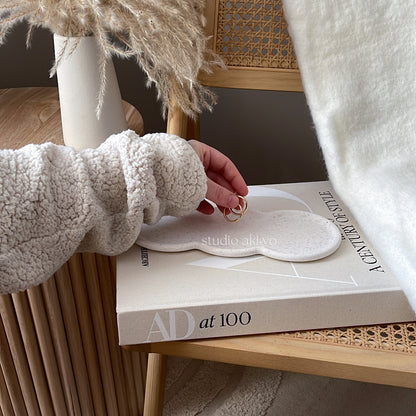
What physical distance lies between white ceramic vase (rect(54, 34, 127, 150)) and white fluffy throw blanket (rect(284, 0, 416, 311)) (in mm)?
238

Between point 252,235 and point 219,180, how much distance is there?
9 centimetres

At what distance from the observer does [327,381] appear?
3.04 feet

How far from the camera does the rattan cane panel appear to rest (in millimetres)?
746

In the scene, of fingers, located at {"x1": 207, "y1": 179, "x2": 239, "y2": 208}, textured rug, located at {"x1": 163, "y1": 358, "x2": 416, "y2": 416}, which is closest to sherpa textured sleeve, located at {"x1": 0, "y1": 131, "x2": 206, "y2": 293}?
fingers, located at {"x1": 207, "y1": 179, "x2": 239, "y2": 208}

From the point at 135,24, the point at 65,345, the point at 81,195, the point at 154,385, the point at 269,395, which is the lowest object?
the point at 269,395

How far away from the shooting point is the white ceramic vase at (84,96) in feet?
2.03

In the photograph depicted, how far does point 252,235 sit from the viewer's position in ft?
1.82

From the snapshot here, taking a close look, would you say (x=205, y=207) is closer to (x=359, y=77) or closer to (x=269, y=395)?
(x=359, y=77)

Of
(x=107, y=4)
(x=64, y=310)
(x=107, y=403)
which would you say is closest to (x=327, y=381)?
(x=107, y=403)

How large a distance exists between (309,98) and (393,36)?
13cm

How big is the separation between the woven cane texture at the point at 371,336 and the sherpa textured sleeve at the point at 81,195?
173 mm

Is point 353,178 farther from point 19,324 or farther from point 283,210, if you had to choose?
point 19,324

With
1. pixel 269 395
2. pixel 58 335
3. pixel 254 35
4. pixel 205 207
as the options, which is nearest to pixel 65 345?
pixel 58 335

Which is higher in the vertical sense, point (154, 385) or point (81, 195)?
point (81, 195)
